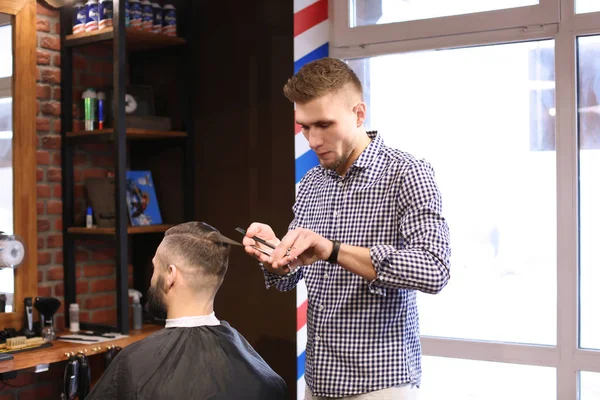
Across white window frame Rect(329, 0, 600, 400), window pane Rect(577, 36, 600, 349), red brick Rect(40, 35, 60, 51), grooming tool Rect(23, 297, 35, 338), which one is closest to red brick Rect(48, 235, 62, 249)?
grooming tool Rect(23, 297, 35, 338)

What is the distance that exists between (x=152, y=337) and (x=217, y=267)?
0.31 meters

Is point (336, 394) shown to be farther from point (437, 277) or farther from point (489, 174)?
point (489, 174)

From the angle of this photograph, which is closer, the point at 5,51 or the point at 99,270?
the point at 5,51

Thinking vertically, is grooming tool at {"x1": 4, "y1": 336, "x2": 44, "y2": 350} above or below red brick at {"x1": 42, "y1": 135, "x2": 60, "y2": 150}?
below

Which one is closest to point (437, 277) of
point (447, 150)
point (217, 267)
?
point (217, 267)

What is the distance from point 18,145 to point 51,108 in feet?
0.95

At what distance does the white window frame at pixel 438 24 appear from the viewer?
313 centimetres

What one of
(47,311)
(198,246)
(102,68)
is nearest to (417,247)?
(198,246)

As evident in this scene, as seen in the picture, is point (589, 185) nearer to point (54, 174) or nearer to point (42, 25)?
point (54, 174)

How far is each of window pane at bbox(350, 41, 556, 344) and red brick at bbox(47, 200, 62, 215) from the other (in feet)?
5.74

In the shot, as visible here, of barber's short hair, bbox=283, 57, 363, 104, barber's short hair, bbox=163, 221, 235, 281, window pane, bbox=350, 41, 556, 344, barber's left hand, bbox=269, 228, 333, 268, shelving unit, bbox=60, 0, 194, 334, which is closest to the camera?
barber's left hand, bbox=269, 228, 333, 268

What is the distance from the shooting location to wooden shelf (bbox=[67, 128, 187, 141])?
3408 mm

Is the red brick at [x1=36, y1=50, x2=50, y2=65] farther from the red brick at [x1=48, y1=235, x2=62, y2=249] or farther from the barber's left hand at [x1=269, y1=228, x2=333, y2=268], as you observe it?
the barber's left hand at [x1=269, y1=228, x2=333, y2=268]

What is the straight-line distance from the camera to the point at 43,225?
11.5ft
